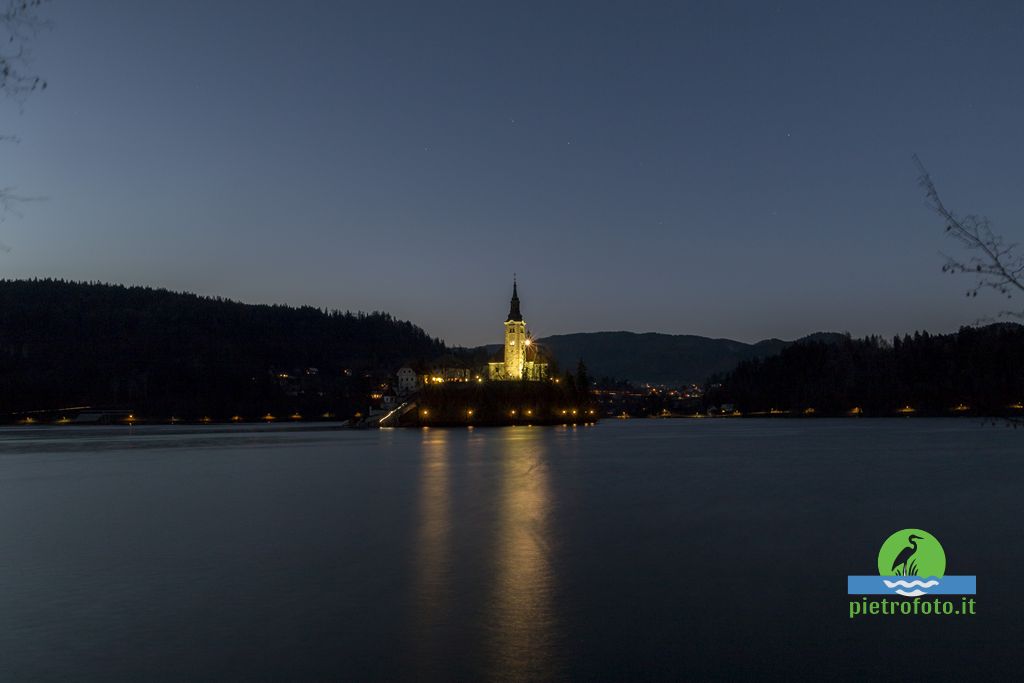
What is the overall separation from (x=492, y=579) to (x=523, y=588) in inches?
47.4

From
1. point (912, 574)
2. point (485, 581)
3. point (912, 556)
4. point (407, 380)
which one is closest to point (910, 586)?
point (912, 574)

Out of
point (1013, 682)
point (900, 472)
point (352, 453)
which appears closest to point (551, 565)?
point (1013, 682)

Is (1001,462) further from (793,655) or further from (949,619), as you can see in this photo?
(793,655)

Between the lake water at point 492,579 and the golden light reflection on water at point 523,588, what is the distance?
0.24ft

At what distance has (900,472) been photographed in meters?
46.8

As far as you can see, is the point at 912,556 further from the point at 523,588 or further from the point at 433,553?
the point at 433,553

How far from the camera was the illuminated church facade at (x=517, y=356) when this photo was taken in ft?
543

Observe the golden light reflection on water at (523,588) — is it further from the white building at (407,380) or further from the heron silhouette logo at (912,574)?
the white building at (407,380)

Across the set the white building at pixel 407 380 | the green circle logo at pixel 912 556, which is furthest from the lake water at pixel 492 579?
the white building at pixel 407 380

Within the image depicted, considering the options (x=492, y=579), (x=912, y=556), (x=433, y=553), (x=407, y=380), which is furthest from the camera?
(x=407, y=380)

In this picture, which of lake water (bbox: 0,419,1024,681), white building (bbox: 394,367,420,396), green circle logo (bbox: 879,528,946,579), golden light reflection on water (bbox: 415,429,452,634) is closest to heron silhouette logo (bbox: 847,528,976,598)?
green circle logo (bbox: 879,528,946,579)

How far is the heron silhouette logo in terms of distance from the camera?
1698 cm

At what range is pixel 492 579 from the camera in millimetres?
18375

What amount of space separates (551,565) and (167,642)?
924 cm
